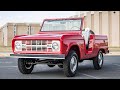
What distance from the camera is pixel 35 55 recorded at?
1005cm

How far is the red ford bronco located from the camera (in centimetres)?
986

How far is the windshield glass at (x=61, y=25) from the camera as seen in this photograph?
1183cm

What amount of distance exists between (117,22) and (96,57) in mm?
36472

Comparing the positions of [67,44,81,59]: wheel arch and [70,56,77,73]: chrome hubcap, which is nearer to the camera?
[70,56,77,73]: chrome hubcap

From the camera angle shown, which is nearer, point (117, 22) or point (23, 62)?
point (23, 62)

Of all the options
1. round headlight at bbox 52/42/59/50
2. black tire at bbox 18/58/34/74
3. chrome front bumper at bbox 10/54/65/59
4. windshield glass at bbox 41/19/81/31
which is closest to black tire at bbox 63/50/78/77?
chrome front bumper at bbox 10/54/65/59

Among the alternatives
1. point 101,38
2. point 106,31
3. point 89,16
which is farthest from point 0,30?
point 101,38

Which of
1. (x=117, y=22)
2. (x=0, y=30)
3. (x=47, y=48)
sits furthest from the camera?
(x=0, y=30)

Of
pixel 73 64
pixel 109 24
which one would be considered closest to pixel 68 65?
pixel 73 64

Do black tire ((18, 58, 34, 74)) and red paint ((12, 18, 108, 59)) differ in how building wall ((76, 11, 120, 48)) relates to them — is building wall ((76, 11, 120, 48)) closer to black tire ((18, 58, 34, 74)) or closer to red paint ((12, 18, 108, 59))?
red paint ((12, 18, 108, 59))

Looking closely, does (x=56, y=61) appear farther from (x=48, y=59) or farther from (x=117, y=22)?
(x=117, y=22)

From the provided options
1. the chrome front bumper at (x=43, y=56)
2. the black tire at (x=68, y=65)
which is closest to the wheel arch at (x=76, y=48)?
the black tire at (x=68, y=65)

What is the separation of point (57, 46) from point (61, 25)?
2.34 meters

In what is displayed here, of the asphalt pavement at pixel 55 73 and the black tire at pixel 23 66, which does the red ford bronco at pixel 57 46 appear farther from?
the asphalt pavement at pixel 55 73
